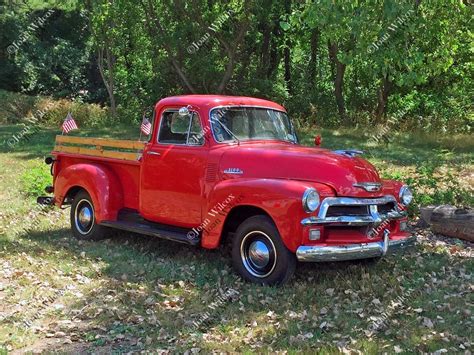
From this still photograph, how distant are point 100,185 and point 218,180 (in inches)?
79.9

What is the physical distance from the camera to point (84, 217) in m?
8.18

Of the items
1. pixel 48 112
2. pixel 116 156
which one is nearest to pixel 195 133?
pixel 116 156

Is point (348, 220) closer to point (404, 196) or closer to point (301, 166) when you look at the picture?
point (301, 166)

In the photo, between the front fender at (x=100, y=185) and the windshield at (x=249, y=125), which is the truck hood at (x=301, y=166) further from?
the front fender at (x=100, y=185)

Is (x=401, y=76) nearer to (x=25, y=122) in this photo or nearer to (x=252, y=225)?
(x=252, y=225)

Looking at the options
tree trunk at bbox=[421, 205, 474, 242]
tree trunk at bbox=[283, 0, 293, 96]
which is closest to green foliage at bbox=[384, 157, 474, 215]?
tree trunk at bbox=[421, 205, 474, 242]

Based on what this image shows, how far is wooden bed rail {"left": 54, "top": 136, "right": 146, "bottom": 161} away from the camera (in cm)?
743

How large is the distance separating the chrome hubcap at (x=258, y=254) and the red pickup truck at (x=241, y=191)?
0.01 meters

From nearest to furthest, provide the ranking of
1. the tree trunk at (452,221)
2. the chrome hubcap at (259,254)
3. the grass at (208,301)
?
the grass at (208,301), the chrome hubcap at (259,254), the tree trunk at (452,221)

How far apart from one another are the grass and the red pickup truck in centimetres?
39

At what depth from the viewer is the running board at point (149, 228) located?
6547mm

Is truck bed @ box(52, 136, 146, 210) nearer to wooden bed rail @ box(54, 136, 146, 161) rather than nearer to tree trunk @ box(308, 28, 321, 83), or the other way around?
wooden bed rail @ box(54, 136, 146, 161)

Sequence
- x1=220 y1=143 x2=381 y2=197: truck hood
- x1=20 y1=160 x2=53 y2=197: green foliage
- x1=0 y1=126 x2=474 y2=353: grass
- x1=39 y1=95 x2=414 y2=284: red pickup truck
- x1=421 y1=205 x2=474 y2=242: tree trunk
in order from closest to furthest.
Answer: x1=0 y1=126 x2=474 y2=353: grass → x1=39 y1=95 x2=414 y2=284: red pickup truck → x1=220 y1=143 x2=381 y2=197: truck hood → x1=421 y1=205 x2=474 y2=242: tree trunk → x1=20 y1=160 x2=53 y2=197: green foliage

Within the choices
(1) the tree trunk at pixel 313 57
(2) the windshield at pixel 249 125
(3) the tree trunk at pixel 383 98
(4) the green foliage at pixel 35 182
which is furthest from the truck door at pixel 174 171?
(1) the tree trunk at pixel 313 57
